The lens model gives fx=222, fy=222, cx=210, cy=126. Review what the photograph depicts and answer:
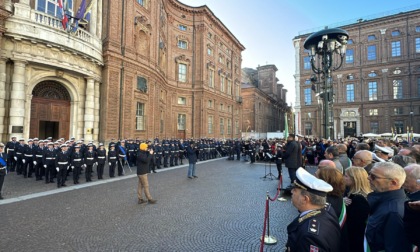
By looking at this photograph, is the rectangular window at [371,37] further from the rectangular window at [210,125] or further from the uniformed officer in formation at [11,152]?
the uniformed officer in formation at [11,152]

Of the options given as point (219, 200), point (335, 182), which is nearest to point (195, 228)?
point (219, 200)

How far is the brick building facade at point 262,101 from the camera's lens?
54688mm

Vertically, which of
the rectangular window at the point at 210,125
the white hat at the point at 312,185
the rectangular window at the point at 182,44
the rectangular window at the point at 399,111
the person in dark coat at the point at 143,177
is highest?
the rectangular window at the point at 182,44

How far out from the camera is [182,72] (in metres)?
32.1

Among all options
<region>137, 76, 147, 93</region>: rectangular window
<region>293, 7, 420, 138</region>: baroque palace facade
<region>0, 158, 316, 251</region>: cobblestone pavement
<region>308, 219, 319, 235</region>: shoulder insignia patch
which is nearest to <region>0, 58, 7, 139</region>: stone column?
<region>0, 158, 316, 251</region>: cobblestone pavement

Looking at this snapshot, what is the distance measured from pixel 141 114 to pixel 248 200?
1651cm

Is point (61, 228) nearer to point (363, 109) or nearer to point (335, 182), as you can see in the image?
point (335, 182)

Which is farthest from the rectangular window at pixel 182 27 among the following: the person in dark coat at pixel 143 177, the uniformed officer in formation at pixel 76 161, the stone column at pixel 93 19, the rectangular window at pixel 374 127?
the rectangular window at pixel 374 127

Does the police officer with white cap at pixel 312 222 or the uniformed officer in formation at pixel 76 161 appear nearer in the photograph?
the police officer with white cap at pixel 312 222

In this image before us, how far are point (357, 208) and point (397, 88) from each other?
171 ft

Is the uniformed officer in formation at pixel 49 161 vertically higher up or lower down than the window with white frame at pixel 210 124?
lower down

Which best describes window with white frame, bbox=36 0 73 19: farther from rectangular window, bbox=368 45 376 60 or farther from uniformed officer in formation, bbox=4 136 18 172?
rectangular window, bbox=368 45 376 60

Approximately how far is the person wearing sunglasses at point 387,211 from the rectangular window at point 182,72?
30.8 m

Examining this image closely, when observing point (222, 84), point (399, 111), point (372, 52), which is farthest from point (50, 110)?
point (372, 52)
